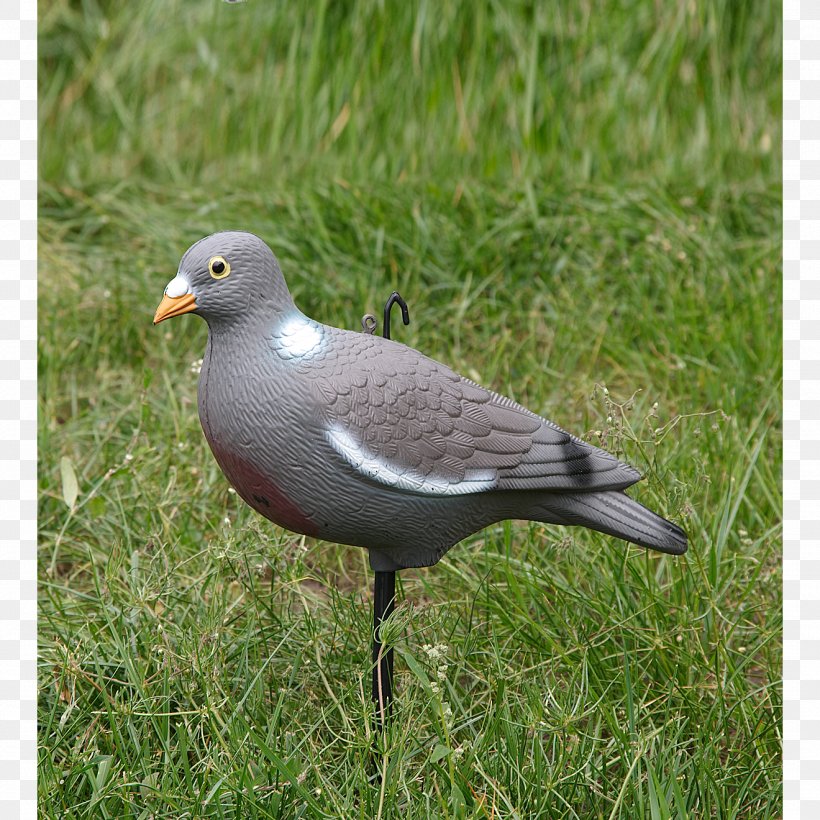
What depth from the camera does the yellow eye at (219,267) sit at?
7.12 feet

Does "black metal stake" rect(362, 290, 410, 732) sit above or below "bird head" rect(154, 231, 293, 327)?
below

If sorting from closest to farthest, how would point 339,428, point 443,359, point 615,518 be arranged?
1. point 339,428
2. point 615,518
3. point 443,359

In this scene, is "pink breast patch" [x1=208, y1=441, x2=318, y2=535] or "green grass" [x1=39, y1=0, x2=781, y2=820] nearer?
"pink breast patch" [x1=208, y1=441, x2=318, y2=535]

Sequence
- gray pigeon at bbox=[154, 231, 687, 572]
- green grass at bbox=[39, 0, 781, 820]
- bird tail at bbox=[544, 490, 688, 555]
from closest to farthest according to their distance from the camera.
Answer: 1. gray pigeon at bbox=[154, 231, 687, 572]
2. bird tail at bbox=[544, 490, 688, 555]
3. green grass at bbox=[39, 0, 781, 820]

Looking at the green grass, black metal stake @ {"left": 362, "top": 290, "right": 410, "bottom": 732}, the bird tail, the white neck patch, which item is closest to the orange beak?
the white neck patch

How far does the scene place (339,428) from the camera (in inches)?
84.9

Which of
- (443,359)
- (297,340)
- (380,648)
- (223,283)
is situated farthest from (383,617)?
(443,359)

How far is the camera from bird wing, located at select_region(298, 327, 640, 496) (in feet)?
7.13

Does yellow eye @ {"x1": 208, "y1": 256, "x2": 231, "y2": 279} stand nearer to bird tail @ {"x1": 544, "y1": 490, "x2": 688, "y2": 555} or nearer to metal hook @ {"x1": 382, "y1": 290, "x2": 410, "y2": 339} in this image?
metal hook @ {"x1": 382, "y1": 290, "x2": 410, "y2": 339}

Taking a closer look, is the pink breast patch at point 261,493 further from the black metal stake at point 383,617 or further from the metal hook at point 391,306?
the metal hook at point 391,306

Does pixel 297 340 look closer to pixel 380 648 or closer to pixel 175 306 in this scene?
pixel 175 306

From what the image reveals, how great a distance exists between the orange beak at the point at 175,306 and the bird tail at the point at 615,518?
791 mm

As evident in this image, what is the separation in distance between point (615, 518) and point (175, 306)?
0.94 meters

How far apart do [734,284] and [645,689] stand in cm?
182
